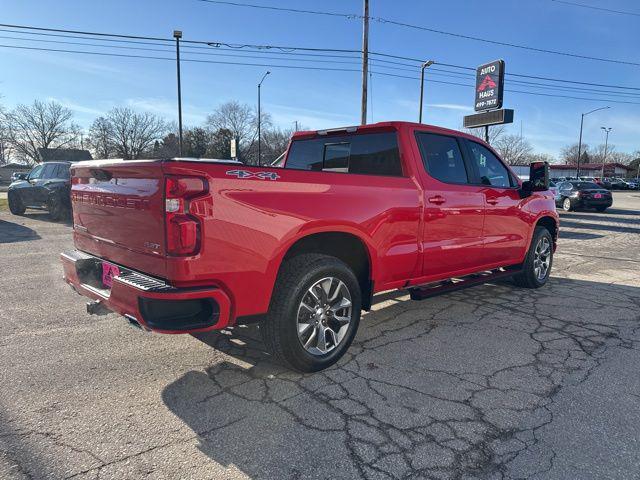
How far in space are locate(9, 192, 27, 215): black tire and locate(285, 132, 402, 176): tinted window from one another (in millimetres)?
12949

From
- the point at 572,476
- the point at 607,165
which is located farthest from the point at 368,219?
→ the point at 607,165

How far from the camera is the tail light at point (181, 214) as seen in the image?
8.66 feet

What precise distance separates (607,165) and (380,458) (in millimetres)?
128223

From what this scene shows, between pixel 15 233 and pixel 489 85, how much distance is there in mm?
17114

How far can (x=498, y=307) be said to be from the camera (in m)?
5.43

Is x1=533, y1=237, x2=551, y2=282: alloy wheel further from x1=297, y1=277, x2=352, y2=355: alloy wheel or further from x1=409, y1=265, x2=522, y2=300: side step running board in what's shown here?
x1=297, y1=277, x2=352, y2=355: alloy wheel

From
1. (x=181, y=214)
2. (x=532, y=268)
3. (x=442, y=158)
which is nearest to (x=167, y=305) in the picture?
(x=181, y=214)

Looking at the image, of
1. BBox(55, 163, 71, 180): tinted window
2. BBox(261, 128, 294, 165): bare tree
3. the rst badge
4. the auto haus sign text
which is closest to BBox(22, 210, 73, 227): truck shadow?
BBox(55, 163, 71, 180): tinted window

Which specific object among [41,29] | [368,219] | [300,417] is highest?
[41,29]

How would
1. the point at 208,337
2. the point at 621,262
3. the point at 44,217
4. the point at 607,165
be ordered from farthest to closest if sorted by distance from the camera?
1. the point at 607,165
2. the point at 44,217
3. the point at 621,262
4. the point at 208,337

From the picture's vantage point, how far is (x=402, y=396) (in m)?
3.14

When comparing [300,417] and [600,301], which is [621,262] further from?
[300,417]

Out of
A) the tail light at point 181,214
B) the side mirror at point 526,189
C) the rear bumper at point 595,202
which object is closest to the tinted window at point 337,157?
the tail light at point 181,214

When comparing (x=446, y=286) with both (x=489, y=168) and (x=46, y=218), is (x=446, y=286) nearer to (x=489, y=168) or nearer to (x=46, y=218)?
(x=489, y=168)
